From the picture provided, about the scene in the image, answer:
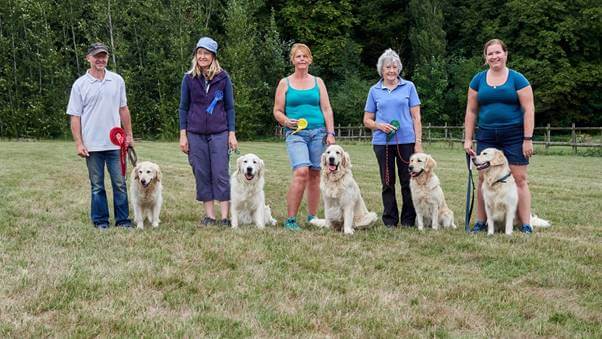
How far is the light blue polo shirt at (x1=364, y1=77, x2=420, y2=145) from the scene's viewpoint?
6.05m

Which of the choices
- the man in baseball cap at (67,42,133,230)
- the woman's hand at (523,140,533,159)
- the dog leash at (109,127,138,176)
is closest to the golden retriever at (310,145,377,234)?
the woman's hand at (523,140,533,159)

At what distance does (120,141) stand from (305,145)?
6.44 feet

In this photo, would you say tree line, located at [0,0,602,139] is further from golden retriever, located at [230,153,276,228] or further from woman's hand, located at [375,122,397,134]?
woman's hand, located at [375,122,397,134]

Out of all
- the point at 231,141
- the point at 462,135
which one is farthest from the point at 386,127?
the point at 462,135

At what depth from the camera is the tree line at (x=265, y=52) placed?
32250 millimetres

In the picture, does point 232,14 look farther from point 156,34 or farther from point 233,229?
point 233,229

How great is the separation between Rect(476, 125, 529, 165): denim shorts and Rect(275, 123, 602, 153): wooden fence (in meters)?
19.0

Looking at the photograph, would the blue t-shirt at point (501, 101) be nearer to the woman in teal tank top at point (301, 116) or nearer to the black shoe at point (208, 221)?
the woman in teal tank top at point (301, 116)

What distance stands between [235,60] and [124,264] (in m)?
29.6

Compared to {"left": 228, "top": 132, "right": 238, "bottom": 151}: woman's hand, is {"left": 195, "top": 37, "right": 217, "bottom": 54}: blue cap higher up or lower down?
higher up

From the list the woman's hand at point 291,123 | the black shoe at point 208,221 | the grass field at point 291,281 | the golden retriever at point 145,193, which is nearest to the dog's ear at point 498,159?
the grass field at point 291,281

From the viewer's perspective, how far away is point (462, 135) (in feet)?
95.2

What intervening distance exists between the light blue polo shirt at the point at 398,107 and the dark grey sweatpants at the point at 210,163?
1732 mm

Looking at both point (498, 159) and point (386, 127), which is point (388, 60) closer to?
point (386, 127)
